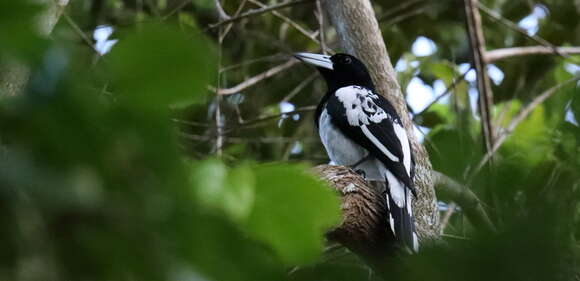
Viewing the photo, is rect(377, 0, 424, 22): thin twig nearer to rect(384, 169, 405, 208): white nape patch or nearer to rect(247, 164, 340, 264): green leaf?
rect(384, 169, 405, 208): white nape patch

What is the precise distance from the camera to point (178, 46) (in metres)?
0.61

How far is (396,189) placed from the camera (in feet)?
13.1

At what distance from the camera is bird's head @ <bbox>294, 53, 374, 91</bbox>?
5.10 metres

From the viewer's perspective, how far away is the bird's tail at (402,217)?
342 cm

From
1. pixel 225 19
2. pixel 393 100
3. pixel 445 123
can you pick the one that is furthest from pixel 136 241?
pixel 445 123

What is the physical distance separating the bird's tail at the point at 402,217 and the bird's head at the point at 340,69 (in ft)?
4.17

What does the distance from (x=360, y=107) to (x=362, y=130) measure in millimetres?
166

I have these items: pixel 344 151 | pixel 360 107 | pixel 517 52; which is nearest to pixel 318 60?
pixel 360 107

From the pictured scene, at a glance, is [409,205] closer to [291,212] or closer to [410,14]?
[410,14]

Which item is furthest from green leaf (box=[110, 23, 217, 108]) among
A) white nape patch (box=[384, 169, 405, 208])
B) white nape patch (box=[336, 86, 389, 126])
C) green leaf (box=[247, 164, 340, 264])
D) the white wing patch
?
white nape patch (box=[336, 86, 389, 126])

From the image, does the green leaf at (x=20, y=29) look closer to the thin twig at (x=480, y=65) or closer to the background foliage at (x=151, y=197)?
the background foliage at (x=151, y=197)

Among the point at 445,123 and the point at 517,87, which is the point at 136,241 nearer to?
the point at 445,123

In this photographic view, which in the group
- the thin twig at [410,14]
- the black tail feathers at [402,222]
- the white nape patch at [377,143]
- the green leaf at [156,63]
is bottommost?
the black tail feathers at [402,222]

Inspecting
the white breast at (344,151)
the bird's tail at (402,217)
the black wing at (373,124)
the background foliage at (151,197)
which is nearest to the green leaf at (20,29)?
the background foliage at (151,197)
